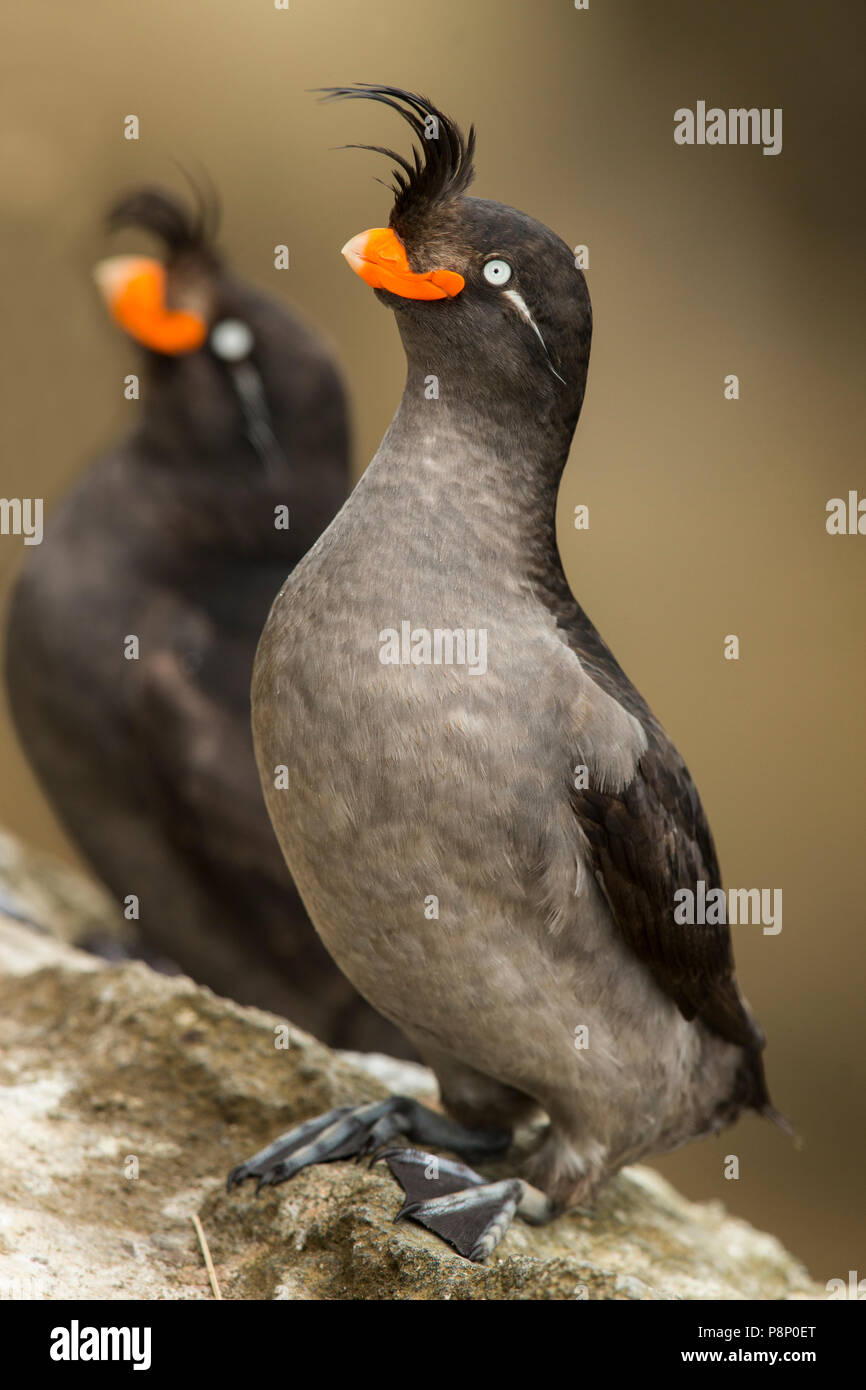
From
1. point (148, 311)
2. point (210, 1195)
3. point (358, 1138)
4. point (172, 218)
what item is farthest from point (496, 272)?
point (172, 218)

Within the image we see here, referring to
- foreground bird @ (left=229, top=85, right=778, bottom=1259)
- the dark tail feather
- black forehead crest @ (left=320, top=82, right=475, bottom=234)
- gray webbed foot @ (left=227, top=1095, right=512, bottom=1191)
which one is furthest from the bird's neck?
the dark tail feather

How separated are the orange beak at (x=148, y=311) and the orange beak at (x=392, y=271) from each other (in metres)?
3.20

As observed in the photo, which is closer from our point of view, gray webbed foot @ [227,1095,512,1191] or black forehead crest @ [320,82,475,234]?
black forehead crest @ [320,82,475,234]

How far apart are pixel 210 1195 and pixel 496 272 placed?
5.76 ft

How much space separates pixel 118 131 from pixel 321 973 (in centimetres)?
505

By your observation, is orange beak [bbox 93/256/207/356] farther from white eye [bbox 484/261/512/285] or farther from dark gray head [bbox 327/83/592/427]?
Answer: white eye [bbox 484/261/512/285]

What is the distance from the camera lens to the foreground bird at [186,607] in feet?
16.2

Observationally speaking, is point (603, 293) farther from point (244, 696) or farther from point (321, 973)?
point (321, 973)

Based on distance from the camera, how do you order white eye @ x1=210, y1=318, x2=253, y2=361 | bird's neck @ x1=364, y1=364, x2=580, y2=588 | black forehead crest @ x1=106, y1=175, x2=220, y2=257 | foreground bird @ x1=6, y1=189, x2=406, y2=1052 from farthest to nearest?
black forehead crest @ x1=106, y1=175, x2=220, y2=257 < white eye @ x1=210, y1=318, x2=253, y2=361 < foreground bird @ x1=6, y1=189, x2=406, y2=1052 < bird's neck @ x1=364, y1=364, x2=580, y2=588

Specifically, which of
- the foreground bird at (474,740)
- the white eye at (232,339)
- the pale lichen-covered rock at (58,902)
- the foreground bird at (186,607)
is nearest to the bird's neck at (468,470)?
the foreground bird at (474,740)

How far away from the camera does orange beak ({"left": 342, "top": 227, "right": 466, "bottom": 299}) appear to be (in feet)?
7.73

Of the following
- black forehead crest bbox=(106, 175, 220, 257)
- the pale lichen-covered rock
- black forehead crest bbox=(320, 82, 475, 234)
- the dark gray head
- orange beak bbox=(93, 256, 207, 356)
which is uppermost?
black forehead crest bbox=(106, 175, 220, 257)

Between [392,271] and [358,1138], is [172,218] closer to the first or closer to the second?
[392,271]

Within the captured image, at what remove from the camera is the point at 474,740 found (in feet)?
7.70
